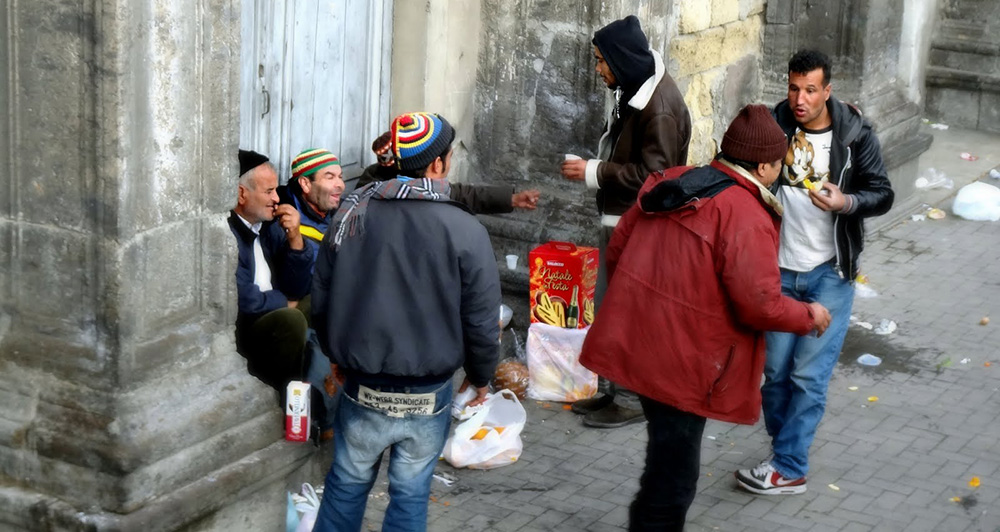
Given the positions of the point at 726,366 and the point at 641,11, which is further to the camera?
the point at 641,11

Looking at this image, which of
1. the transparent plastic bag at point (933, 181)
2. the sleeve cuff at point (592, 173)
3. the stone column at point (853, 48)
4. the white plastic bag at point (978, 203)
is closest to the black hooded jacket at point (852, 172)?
the sleeve cuff at point (592, 173)

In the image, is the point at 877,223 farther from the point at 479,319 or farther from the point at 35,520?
the point at 35,520

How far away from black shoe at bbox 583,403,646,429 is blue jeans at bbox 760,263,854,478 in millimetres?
789

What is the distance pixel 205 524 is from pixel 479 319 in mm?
1114

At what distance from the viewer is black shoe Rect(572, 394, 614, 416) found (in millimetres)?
6453

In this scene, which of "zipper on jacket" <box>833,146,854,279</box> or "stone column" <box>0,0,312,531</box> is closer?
"stone column" <box>0,0,312,531</box>

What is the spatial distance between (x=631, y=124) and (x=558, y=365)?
118 centimetres

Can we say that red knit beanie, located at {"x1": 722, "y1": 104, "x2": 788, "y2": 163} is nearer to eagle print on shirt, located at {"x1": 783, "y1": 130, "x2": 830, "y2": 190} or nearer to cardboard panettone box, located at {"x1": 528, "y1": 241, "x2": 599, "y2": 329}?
eagle print on shirt, located at {"x1": 783, "y1": 130, "x2": 830, "y2": 190}

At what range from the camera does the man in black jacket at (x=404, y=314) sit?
436cm

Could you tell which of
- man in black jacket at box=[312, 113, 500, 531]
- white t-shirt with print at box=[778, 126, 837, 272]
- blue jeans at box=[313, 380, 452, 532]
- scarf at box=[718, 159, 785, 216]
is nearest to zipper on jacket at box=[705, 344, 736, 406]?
scarf at box=[718, 159, 785, 216]

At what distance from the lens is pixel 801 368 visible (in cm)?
555

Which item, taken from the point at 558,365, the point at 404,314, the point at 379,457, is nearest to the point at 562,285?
the point at 558,365

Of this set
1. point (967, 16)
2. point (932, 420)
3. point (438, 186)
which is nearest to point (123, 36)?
point (438, 186)

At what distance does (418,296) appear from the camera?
4363 mm
